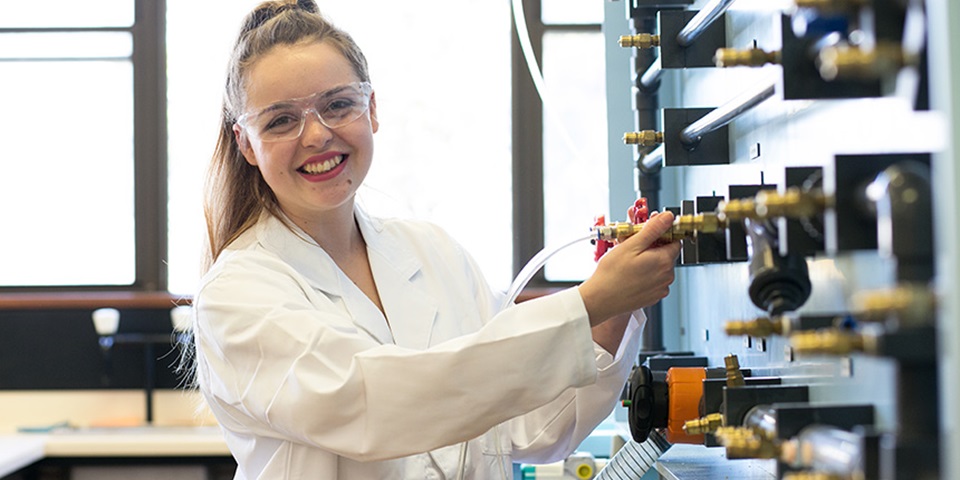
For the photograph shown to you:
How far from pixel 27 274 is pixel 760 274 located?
3255mm

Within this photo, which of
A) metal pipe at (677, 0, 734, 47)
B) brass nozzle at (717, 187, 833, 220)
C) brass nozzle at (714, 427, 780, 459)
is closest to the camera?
brass nozzle at (717, 187, 833, 220)

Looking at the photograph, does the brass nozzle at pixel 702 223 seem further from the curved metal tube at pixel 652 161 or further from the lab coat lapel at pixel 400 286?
the lab coat lapel at pixel 400 286

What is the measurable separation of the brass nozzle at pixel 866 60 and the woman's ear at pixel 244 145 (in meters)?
1.04

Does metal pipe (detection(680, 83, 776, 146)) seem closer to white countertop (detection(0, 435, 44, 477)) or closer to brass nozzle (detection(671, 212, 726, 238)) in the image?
brass nozzle (detection(671, 212, 726, 238))

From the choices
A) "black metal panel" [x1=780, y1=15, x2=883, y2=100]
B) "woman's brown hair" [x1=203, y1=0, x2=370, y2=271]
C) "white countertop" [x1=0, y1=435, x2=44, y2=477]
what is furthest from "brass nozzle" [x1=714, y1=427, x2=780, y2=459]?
"white countertop" [x1=0, y1=435, x2=44, y2=477]

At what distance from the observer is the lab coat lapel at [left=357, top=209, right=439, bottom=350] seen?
1.50 meters

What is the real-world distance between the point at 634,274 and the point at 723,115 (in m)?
0.19

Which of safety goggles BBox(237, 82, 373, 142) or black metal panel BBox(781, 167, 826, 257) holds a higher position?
safety goggles BBox(237, 82, 373, 142)

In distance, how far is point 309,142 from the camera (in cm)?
137

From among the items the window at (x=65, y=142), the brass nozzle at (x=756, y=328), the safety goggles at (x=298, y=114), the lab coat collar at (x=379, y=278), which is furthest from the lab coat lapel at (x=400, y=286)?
the window at (x=65, y=142)

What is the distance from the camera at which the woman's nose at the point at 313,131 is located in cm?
137

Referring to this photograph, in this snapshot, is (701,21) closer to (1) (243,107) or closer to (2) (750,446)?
(2) (750,446)

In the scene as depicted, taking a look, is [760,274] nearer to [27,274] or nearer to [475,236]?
[475,236]

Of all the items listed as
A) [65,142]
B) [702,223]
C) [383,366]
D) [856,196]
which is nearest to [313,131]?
[383,366]
